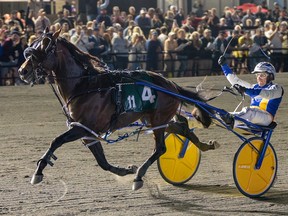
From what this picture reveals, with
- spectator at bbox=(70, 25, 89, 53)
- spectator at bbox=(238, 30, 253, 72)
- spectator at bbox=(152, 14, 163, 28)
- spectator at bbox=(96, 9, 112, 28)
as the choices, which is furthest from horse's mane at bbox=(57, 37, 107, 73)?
spectator at bbox=(152, 14, 163, 28)

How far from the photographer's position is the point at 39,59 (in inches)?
363

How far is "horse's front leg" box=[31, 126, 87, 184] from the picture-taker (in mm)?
8891

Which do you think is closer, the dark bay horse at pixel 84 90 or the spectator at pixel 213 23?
the dark bay horse at pixel 84 90

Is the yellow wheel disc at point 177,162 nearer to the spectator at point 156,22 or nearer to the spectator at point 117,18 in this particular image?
the spectator at point 117,18

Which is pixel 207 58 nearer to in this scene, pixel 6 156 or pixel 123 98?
pixel 6 156

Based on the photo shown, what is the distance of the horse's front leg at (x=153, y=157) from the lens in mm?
9469

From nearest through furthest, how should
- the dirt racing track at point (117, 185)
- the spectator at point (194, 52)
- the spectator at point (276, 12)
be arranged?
the dirt racing track at point (117, 185) → the spectator at point (194, 52) → the spectator at point (276, 12)

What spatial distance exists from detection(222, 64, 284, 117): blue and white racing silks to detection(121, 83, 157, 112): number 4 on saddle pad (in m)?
0.89

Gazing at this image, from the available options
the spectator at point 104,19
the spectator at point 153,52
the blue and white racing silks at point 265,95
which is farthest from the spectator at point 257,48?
the blue and white racing silks at point 265,95

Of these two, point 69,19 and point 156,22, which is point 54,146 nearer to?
point 69,19

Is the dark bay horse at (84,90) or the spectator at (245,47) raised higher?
the dark bay horse at (84,90)

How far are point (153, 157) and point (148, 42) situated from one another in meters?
12.3

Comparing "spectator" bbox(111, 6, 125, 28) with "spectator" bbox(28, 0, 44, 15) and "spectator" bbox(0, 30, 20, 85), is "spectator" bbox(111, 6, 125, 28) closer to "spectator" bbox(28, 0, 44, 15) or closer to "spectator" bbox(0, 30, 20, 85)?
"spectator" bbox(28, 0, 44, 15)

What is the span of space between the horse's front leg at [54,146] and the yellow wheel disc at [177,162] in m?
1.34
